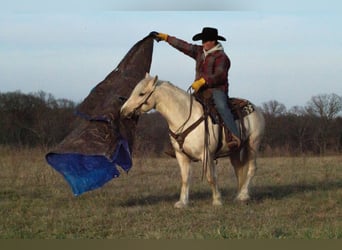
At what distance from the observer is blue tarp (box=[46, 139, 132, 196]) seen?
762 centimetres

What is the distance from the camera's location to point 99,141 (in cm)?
767

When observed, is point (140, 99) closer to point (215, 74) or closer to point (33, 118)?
point (215, 74)

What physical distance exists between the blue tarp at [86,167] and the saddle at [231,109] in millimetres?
1312

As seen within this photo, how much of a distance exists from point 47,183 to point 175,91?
4.37m

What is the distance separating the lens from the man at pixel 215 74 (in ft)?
26.0

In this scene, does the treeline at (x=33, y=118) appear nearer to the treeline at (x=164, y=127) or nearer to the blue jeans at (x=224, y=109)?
the treeline at (x=164, y=127)

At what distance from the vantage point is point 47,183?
11.0 metres

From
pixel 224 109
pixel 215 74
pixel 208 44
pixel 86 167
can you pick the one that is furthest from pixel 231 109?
pixel 86 167

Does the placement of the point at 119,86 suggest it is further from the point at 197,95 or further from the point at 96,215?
the point at 96,215

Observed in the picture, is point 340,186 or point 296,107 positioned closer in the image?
point 340,186

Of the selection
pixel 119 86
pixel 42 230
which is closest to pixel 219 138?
pixel 119 86

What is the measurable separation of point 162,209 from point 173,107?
1.49 metres

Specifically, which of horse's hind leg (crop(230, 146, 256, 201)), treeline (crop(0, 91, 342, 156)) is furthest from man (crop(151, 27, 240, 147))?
treeline (crop(0, 91, 342, 156))

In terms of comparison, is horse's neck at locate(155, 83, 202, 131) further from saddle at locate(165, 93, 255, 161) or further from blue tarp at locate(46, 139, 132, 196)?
blue tarp at locate(46, 139, 132, 196)
